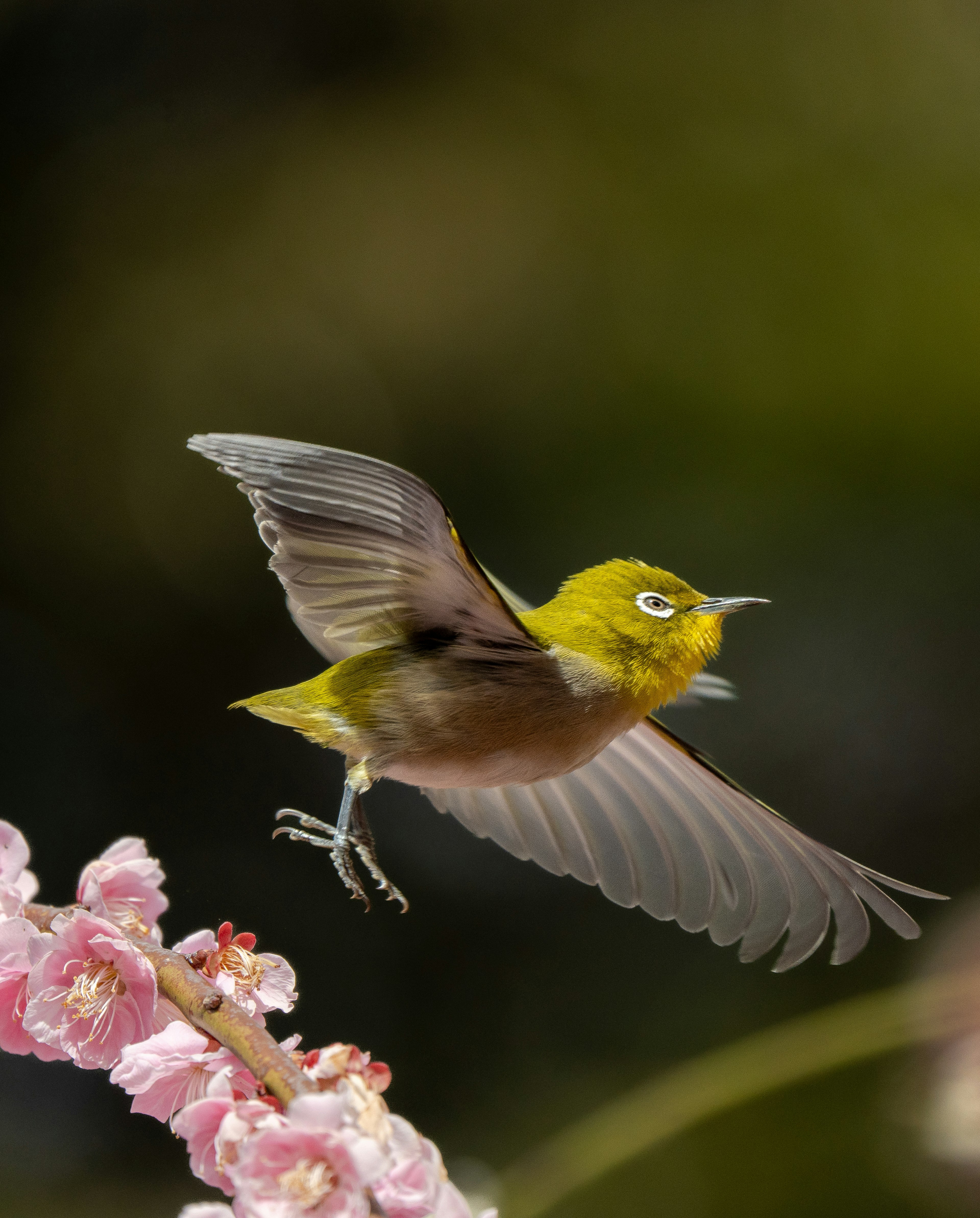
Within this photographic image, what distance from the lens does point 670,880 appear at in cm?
49

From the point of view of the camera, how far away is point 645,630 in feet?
1.48

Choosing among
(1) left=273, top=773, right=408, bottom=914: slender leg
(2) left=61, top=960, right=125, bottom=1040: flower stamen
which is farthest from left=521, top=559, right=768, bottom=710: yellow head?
(2) left=61, top=960, right=125, bottom=1040: flower stamen

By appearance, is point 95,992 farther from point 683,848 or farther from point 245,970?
point 683,848

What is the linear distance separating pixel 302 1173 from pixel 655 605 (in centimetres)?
26

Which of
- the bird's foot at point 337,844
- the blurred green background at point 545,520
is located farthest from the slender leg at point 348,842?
the blurred green background at point 545,520

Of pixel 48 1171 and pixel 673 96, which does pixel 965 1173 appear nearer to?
pixel 48 1171

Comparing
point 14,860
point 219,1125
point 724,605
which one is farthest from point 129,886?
point 724,605

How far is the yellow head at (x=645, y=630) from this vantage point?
45cm

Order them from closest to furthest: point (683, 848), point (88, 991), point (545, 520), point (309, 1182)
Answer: point (309, 1182), point (88, 991), point (683, 848), point (545, 520)

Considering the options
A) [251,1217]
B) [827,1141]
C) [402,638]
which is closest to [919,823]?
[827,1141]

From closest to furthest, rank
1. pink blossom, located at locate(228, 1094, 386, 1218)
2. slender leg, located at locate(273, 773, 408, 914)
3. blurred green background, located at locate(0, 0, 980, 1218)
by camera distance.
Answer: pink blossom, located at locate(228, 1094, 386, 1218) → slender leg, located at locate(273, 773, 408, 914) → blurred green background, located at locate(0, 0, 980, 1218)

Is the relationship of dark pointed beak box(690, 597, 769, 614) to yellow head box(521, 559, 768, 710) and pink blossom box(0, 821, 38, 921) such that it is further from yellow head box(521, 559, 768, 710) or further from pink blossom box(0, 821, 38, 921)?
pink blossom box(0, 821, 38, 921)

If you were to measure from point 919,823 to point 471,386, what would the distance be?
2.98 feet

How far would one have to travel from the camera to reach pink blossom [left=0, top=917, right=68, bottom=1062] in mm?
402
